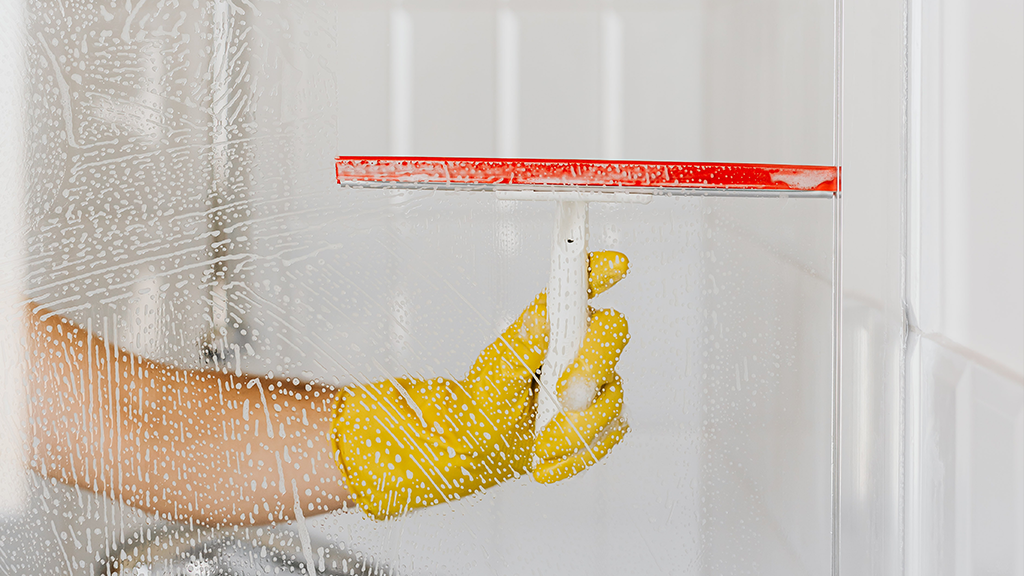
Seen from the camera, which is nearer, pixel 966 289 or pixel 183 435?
pixel 966 289

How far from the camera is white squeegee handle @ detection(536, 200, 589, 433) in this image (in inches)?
13.6

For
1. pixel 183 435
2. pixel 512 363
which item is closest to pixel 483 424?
pixel 512 363

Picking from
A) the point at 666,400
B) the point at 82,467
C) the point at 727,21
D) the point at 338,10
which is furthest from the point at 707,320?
the point at 82,467

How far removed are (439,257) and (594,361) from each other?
4.2 inches

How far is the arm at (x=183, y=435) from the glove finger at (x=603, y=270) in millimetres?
165

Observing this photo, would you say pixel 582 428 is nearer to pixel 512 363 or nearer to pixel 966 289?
pixel 512 363

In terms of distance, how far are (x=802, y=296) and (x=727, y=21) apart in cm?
17

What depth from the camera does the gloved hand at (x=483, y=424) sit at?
13.8 inches

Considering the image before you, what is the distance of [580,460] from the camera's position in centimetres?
36

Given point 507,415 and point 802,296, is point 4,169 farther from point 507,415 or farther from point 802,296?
point 802,296

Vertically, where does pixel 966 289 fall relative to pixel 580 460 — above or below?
above

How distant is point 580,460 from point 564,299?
0.30ft

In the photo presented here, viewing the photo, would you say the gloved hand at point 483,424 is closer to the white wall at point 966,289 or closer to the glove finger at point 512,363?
the glove finger at point 512,363

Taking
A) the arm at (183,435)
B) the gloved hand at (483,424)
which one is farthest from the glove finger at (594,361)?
the arm at (183,435)
